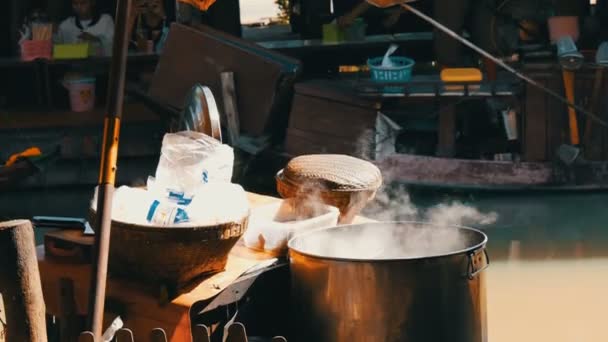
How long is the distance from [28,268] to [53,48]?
414 inches

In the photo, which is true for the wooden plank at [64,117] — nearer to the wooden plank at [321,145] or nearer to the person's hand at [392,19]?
the wooden plank at [321,145]

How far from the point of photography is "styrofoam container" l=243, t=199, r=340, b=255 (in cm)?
559

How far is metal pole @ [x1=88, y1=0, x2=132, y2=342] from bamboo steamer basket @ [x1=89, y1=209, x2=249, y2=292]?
0.46 meters

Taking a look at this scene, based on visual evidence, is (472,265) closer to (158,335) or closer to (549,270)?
(158,335)

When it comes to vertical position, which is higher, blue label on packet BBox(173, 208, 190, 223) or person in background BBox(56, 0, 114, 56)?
person in background BBox(56, 0, 114, 56)

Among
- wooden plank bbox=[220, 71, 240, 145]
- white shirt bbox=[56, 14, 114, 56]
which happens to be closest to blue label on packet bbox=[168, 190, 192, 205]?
Answer: wooden plank bbox=[220, 71, 240, 145]

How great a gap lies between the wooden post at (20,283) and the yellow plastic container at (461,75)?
853 centimetres

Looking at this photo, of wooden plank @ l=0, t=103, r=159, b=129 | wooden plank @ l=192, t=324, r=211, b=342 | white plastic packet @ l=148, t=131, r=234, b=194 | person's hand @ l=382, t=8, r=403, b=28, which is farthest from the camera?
person's hand @ l=382, t=8, r=403, b=28

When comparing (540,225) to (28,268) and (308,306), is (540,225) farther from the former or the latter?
(28,268)

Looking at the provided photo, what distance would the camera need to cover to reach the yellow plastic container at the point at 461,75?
11.8 m

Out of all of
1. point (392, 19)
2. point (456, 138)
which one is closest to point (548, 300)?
point (456, 138)

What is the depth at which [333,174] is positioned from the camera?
6.02 metres

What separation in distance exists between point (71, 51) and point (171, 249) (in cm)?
921

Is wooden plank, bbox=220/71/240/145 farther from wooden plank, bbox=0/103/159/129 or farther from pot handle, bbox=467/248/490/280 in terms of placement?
pot handle, bbox=467/248/490/280
